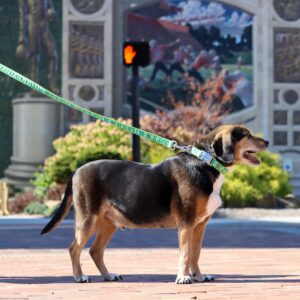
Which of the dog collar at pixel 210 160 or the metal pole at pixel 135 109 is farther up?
the metal pole at pixel 135 109

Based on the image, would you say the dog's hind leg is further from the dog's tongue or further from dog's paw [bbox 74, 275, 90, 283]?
A: the dog's tongue

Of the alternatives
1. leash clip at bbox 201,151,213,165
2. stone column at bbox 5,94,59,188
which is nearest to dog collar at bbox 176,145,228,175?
leash clip at bbox 201,151,213,165

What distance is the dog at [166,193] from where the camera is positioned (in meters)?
7.17

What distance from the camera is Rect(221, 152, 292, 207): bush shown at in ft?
70.9

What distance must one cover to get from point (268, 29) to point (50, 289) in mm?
24282

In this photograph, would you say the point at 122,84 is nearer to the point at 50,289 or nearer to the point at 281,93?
the point at 281,93

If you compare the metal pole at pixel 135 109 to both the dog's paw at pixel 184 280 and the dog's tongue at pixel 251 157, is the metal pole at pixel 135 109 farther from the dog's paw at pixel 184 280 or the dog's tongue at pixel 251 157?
the dog's paw at pixel 184 280

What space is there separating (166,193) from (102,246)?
41.7 inches

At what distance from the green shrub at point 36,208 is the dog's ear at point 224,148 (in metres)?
14.4

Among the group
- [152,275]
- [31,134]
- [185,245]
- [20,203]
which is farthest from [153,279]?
[31,134]

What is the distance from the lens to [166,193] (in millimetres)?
7316

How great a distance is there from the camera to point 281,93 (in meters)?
29.7

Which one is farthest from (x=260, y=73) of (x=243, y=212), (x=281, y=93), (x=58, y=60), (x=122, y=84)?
(x=243, y=212)

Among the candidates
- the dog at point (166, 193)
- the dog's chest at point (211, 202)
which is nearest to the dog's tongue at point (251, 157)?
the dog at point (166, 193)
